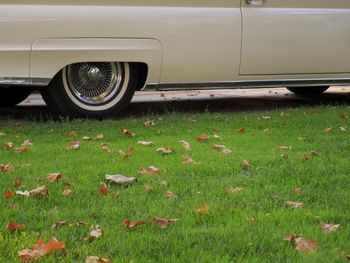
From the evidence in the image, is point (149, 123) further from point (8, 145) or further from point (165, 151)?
point (8, 145)

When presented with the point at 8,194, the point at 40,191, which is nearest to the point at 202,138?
the point at 40,191

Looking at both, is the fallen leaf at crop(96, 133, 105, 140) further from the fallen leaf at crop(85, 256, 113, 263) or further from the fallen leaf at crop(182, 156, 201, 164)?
the fallen leaf at crop(85, 256, 113, 263)

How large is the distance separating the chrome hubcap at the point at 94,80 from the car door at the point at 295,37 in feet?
4.57

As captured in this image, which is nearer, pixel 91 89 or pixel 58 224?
pixel 58 224

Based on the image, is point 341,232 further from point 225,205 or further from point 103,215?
point 103,215

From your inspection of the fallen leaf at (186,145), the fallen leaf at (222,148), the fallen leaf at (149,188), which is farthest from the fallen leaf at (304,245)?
the fallen leaf at (186,145)

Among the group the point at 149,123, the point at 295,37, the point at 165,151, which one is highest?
the point at 295,37

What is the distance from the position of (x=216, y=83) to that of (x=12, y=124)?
2.16m

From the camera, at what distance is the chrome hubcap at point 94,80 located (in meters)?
6.10

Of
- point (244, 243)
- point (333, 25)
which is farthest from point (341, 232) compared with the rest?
point (333, 25)

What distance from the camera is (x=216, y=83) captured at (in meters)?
6.65

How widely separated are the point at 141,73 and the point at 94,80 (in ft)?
1.69

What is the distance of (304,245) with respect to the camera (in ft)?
8.64

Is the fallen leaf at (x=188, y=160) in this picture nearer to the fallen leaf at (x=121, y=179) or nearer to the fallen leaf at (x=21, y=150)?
the fallen leaf at (x=121, y=179)
